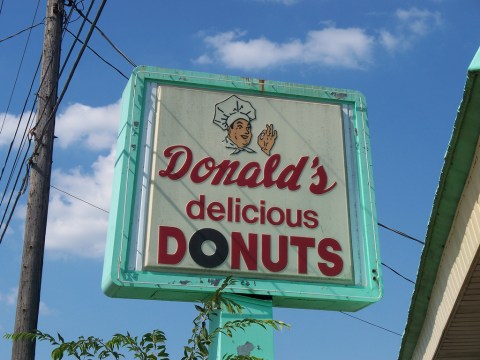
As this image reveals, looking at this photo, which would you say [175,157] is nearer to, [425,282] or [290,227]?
[290,227]

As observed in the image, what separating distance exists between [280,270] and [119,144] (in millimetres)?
2815

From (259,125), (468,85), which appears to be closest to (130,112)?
(259,125)

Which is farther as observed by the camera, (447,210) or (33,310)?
(33,310)

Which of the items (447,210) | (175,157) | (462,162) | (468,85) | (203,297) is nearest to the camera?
(468,85)

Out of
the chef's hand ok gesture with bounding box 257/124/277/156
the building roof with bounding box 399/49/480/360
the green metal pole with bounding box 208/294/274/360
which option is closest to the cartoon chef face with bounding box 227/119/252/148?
the chef's hand ok gesture with bounding box 257/124/277/156

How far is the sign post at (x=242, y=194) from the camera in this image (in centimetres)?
957

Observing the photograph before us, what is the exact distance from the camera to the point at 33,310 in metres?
10.8

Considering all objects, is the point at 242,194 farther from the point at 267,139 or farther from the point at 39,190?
the point at 39,190

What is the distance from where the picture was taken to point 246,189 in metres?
10.3

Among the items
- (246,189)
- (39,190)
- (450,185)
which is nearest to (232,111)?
(246,189)

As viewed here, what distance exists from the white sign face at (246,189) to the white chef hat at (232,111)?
0.05 ft

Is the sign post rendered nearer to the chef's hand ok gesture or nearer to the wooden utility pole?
the chef's hand ok gesture

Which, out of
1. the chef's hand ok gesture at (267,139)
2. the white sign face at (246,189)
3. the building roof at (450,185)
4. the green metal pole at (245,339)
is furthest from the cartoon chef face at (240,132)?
the building roof at (450,185)

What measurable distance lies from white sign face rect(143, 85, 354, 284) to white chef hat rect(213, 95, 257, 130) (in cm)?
1
